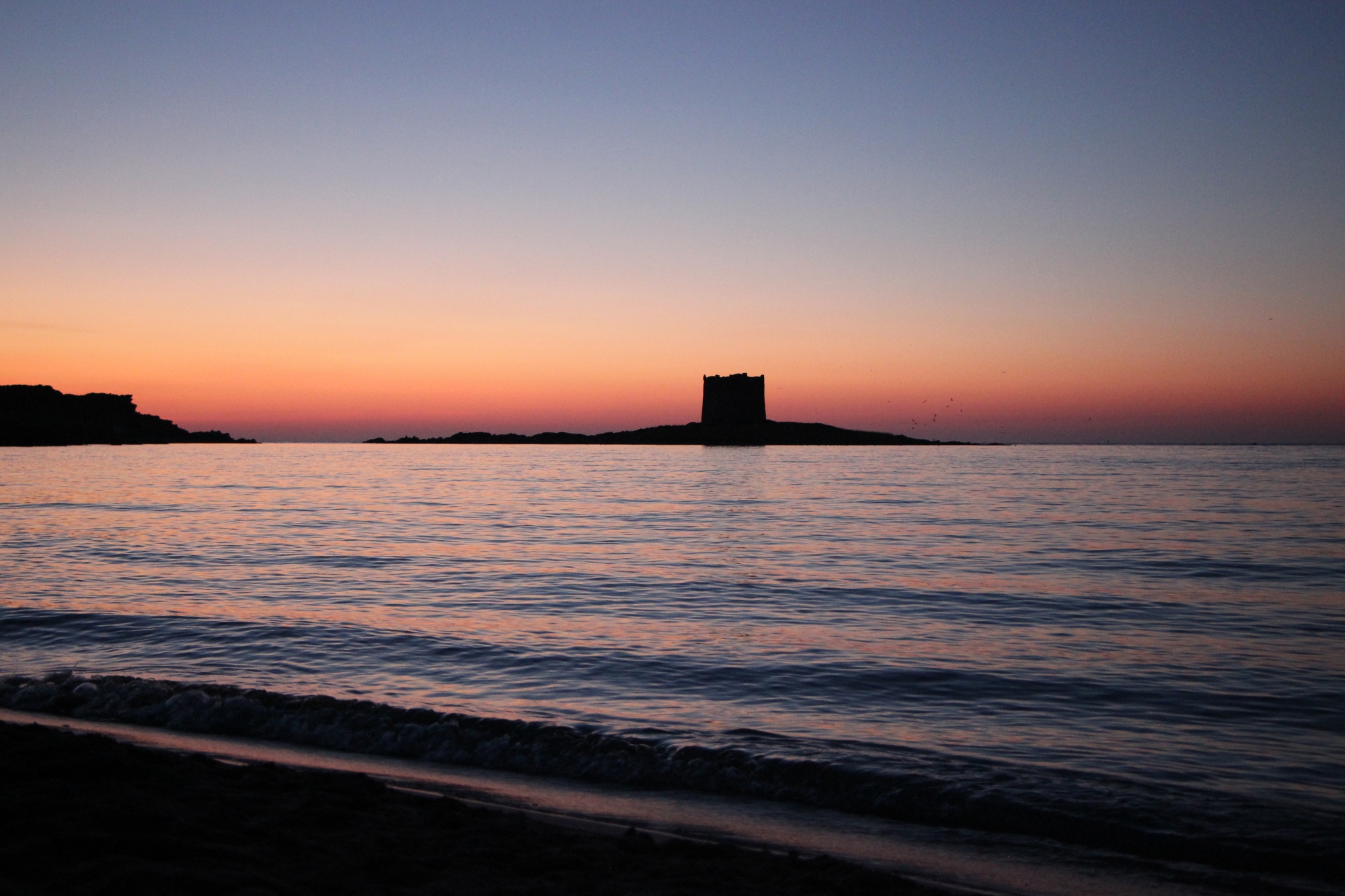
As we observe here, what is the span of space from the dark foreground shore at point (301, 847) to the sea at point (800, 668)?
1.40 meters

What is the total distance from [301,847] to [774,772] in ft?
13.1

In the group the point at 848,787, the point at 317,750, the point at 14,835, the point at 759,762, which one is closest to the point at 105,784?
the point at 14,835

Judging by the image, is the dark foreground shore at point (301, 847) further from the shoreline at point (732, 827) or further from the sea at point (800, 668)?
the sea at point (800, 668)

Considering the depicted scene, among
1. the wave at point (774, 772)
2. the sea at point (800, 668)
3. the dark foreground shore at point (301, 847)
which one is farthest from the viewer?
the sea at point (800, 668)

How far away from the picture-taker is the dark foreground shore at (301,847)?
469 centimetres

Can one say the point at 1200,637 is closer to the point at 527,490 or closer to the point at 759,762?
the point at 759,762

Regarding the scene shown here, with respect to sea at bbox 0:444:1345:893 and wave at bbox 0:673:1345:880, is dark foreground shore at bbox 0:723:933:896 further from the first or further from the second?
wave at bbox 0:673:1345:880

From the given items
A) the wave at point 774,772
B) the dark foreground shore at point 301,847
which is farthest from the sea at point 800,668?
the dark foreground shore at point 301,847

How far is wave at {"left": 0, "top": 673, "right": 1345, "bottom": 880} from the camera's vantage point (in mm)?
6375

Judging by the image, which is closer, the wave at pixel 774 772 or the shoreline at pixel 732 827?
the shoreline at pixel 732 827

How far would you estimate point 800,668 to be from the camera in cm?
1147

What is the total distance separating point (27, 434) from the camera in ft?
519

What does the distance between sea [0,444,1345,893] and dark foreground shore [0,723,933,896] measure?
1.40 meters

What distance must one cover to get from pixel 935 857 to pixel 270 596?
14.0 metres
